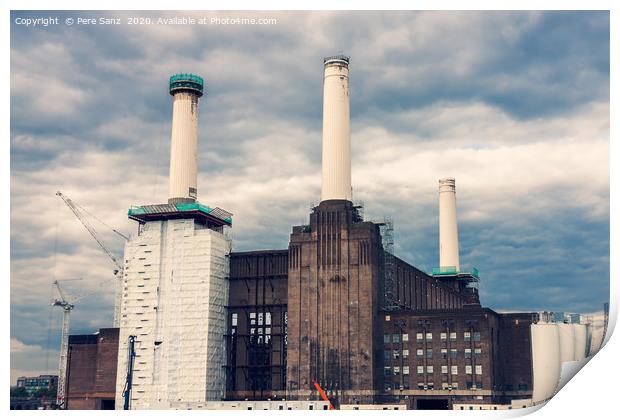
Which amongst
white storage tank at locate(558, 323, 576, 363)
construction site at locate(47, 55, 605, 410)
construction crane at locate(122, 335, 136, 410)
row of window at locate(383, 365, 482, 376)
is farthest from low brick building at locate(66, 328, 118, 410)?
white storage tank at locate(558, 323, 576, 363)

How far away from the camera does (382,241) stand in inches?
5650

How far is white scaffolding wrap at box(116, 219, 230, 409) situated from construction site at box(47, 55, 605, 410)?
22 cm

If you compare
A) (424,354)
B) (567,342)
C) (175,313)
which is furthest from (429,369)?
(175,313)

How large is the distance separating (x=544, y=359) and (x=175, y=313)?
60.4m

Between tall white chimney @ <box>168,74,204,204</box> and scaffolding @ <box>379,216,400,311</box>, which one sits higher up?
tall white chimney @ <box>168,74,204,204</box>

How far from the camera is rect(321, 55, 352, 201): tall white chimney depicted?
140m

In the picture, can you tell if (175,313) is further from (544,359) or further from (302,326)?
(544,359)

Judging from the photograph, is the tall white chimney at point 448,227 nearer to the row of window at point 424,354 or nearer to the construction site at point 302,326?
the construction site at point 302,326

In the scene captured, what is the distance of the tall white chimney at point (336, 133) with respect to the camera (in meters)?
140

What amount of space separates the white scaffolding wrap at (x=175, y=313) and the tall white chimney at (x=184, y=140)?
597 cm

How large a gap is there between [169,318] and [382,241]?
38.4m

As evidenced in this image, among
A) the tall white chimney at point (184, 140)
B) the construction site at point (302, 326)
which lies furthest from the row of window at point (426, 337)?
the tall white chimney at point (184, 140)

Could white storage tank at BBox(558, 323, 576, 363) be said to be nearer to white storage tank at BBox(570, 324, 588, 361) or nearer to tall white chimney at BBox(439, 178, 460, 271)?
white storage tank at BBox(570, 324, 588, 361)

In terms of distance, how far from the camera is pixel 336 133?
14038 cm
